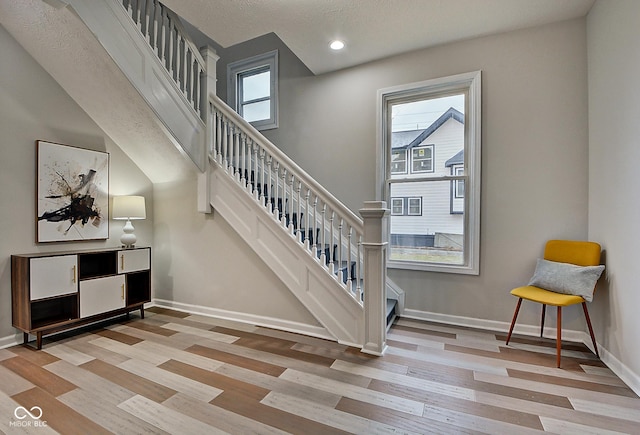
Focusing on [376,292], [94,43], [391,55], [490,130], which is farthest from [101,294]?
[490,130]

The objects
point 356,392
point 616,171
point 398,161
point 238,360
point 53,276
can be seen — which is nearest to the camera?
point 356,392

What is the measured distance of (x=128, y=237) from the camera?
3.41 metres

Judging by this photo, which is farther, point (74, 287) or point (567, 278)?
point (74, 287)

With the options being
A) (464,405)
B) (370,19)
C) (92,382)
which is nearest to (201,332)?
(92,382)

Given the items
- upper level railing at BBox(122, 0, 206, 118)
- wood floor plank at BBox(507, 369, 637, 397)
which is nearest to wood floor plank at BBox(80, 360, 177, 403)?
wood floor plank at BBox(507, 369, 637, 397)

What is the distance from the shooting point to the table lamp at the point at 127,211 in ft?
11.0

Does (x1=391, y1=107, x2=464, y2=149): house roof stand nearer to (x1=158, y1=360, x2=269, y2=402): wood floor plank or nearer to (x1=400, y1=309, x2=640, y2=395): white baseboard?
(x1=400, y1=309, x2=640, y2=395): white baseboard

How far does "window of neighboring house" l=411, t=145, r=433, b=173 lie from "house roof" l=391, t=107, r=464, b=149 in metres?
0.09

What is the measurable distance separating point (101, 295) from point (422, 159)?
3.68 m

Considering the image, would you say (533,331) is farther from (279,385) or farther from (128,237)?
(128,237)

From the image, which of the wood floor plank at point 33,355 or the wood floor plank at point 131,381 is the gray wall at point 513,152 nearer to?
the wood floor plank at point 131,381

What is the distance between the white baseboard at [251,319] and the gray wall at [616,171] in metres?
2.19

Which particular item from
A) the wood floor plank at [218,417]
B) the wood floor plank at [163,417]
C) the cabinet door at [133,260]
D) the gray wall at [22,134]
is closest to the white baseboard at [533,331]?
the wood floor plank at [218,417]

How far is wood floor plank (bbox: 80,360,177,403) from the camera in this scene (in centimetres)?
196
